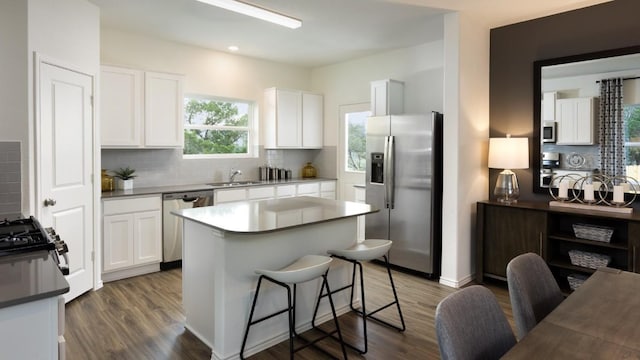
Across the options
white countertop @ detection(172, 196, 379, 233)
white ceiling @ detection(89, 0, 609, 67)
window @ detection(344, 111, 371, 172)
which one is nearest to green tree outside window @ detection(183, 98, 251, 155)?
white ceiling @ detection(89, 0, 609, 67)

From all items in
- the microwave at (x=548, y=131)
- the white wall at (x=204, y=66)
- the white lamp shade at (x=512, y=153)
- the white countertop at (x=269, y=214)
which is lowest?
the white countertop at (x=269, y=214)

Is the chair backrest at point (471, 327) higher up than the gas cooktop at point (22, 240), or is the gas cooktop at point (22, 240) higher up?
the gas cooktop at point (22, 240)

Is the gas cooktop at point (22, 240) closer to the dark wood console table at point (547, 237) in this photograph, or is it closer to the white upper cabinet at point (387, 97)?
the dark wood console table at point (547, 237)

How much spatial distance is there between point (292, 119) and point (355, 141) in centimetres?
102

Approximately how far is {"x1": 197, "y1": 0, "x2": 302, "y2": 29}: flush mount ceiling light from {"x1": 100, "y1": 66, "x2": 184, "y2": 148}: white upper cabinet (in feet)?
5.06

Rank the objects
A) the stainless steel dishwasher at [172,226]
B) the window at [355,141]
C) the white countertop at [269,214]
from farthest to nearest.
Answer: the window at [355,141] < the stainless steel dishwasher at [172,226] < the white countertop at [269,214]

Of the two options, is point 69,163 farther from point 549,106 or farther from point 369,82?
point 549,106

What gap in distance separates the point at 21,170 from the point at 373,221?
→ 3422 mm

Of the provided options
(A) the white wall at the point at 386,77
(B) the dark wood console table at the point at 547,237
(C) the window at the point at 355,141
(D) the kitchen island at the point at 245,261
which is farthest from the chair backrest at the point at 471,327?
(C) the window at the point at 355,141

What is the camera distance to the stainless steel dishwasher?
4395mm

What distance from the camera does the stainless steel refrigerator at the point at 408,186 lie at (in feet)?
13.7

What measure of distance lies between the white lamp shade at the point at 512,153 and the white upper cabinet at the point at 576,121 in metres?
0.33

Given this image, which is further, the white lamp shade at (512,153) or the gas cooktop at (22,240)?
the white lamp shade at (512,153)

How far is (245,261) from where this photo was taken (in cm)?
258
